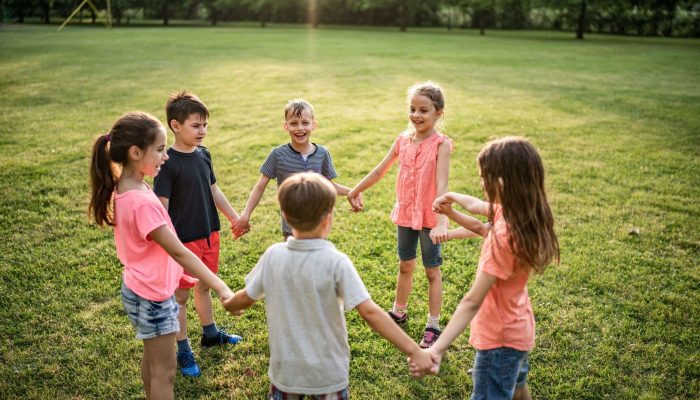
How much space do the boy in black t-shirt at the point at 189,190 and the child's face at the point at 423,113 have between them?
4.96 ft

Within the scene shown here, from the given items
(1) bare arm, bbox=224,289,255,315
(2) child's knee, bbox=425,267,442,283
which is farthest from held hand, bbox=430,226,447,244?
(1) bare arm, bbox=224,289,255,315

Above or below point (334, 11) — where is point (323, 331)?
below

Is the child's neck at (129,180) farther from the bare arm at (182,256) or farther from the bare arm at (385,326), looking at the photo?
the bare arm at (385,326)

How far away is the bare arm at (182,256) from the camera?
259cm

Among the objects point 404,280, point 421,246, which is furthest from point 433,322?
point 421,246

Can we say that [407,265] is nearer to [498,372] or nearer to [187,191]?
[498,372]

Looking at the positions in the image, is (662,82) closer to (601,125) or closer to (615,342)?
(601,125)

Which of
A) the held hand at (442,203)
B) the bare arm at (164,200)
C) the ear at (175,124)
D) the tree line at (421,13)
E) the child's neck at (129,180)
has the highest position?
the tree line at (421,13)

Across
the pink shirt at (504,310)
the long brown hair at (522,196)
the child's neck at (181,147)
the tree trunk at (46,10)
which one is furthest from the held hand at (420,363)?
the tree trunk at (46,10)

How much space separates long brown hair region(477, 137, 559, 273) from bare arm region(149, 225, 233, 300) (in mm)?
1481

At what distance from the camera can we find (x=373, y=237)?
582 centimetres

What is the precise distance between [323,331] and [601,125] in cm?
1033

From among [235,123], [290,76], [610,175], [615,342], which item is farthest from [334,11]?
[615,342]

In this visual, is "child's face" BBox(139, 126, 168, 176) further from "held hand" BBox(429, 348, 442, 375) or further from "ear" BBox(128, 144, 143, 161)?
"held hand" BBox(429, 348, 442, 375)
